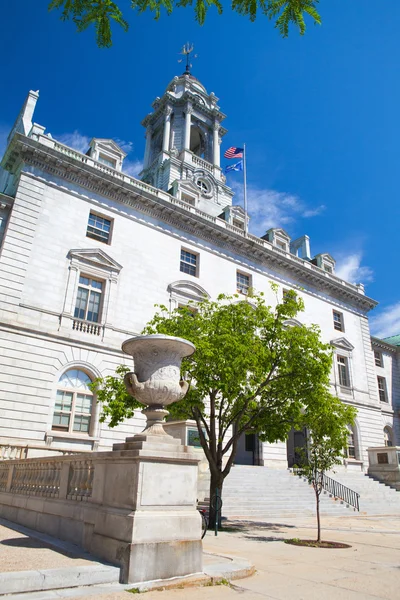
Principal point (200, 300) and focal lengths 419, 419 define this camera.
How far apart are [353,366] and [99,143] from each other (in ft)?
85.1

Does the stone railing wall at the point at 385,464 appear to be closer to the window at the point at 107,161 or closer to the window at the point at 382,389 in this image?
the window at the point at 382,389

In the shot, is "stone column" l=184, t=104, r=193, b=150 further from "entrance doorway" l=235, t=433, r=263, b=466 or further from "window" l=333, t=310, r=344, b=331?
"entrance doorway" l=235, t=433, r=263, b=466

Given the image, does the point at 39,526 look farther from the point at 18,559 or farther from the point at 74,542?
the point at 18,559

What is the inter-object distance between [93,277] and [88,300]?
1271 mm

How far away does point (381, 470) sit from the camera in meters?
29.9

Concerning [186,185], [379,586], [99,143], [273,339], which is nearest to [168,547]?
[379,586]

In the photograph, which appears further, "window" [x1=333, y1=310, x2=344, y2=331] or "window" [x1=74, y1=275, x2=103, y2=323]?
"window" [x1=333, y1=310, x2=344, y2=331]

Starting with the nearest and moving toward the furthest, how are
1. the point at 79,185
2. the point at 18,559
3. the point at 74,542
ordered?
1. the point at 18,559
2. the point at 74,542
3. the point at 79,185

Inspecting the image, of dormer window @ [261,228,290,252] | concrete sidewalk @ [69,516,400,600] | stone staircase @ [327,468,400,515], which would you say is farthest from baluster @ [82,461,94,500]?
dormer window @ [261,228,290,252]

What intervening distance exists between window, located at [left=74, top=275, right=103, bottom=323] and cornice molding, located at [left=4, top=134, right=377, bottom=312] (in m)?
5.41

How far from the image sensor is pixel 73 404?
19.2m

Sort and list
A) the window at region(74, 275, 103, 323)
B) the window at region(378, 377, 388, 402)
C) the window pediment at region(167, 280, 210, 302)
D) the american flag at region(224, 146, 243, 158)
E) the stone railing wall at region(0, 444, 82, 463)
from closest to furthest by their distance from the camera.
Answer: the stone railing wall at region(0, 444, 82, 463), the window at region(74, 275, 103, 323), the window pediment at region(167, 280, 210, 302), the american flag at region(224, 146, 243, 158), the window at region(378, 377, 388, 402)

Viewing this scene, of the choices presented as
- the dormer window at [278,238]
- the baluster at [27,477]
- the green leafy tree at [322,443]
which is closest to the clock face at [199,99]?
the dormer window at [278,238]

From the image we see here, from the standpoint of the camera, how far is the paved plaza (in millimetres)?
5320
